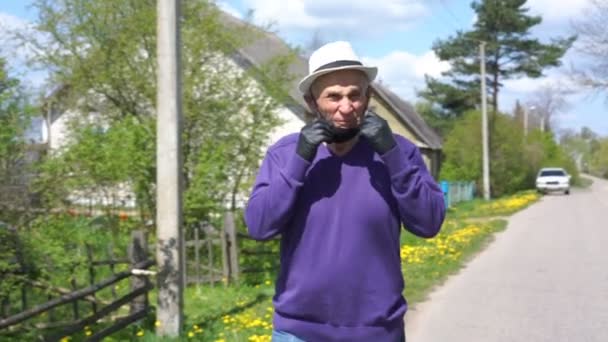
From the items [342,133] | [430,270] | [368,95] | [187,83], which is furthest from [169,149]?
[430,270]

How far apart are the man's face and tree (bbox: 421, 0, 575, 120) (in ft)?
146

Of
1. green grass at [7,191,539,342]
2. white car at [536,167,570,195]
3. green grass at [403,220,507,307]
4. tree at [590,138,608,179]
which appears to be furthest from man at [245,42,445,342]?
tree at [590,138,608,179]

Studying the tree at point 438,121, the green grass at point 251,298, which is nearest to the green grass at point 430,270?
the green grass at point 251,298

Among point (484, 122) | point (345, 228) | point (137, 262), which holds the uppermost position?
point (484, 122)

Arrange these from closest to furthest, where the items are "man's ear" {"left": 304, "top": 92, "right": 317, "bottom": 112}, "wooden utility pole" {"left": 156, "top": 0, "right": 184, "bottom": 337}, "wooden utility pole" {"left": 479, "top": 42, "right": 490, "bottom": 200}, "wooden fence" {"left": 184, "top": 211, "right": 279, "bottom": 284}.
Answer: "man's ear" {"left": 304, "top": 92, "right": 317, "bottom": 112}, "wooden utility pole" {"left": 156, "top": 0, "right": 184, "bottom": 337}, "wooden fence" {"left": 184, "top": 211, "right": 279, "bottom": 284}, "wooden utility pole" {"left": 479, "top": 42, "right": 490, "bottom": 200}

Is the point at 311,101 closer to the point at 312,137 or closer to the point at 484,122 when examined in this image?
the point at 312,137

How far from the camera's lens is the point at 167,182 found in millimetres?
6828

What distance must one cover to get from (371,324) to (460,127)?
3814cm

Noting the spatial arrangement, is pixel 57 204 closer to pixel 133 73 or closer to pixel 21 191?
pixel 21 191

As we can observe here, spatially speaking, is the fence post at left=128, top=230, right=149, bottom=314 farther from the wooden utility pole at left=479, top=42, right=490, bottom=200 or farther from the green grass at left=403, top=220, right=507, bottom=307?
the wooden utility pole at left=479, top=42, right=490, bottom=200

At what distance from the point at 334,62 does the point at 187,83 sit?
8.99 metres

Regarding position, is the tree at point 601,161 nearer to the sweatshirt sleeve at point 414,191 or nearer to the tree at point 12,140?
the tree at point 12,140

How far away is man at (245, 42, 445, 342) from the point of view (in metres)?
2.72

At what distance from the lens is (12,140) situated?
545cm
